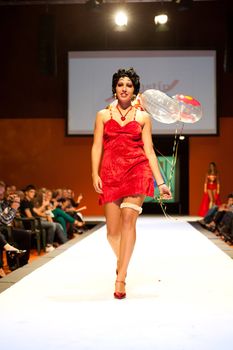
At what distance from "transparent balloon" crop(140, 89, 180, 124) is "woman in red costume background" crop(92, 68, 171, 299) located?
1.24m

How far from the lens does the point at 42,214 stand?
6.04 m

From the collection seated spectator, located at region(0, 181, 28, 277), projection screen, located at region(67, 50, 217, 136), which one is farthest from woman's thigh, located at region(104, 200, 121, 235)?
projection screen, located at region(67, 50, 217, 136)

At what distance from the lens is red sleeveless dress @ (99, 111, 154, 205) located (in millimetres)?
2469

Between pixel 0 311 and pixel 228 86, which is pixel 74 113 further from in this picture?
pixel 0 311

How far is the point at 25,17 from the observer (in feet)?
39.2

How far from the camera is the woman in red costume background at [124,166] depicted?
2.46 m

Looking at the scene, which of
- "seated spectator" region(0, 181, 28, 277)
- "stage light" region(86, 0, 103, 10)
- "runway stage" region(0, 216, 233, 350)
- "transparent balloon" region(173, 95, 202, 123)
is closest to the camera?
"runway stage" region(0, 216, 233, 350)

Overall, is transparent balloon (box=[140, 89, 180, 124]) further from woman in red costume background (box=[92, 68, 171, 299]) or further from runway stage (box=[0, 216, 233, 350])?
woman in red costume background (box=[92, 68, 171, 299])

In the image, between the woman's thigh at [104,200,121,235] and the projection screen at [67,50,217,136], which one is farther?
the projection screen at [67,50,217,136]

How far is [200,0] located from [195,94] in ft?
7.38

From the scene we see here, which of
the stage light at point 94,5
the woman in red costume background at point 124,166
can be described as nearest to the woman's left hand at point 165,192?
the woman in red costume background at point 124,166

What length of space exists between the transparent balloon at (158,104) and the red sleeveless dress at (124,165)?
131 cm

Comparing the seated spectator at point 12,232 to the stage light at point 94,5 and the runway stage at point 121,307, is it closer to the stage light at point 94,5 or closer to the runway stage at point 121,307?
the runway stage at point 121,307

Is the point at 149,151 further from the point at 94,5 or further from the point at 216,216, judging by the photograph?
the point at 94,5
